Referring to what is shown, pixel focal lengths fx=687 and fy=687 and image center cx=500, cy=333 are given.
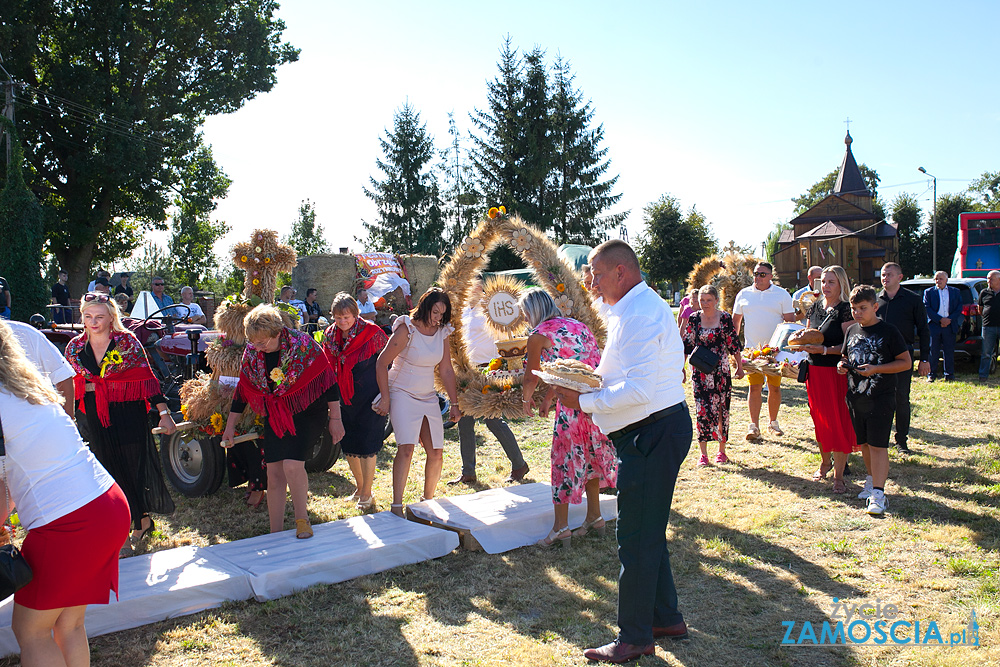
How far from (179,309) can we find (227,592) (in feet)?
19.2

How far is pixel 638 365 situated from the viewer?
3.02 m

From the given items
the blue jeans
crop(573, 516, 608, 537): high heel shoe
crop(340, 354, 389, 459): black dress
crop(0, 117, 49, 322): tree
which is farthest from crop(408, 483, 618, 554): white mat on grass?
crop(0, 117, 49, 322): tree

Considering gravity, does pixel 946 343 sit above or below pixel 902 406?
above

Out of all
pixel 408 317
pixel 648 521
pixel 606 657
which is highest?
pixel 408 317

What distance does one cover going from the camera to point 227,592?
4.05 m

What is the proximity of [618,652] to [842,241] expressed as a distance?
51.1 m

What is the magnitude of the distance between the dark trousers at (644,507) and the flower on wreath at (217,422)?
3773 mm

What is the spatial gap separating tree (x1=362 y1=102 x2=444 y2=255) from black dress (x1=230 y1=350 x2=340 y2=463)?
3211cm

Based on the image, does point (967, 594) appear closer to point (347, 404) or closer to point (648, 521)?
point (648, 521)

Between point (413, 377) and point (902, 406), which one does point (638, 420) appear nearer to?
point (413, 377)

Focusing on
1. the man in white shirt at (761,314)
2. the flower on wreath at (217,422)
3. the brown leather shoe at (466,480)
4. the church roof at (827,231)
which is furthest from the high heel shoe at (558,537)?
the church roof at (827,231)

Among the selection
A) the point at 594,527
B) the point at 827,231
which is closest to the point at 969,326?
the point at 594,527

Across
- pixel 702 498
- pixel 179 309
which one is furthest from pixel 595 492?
pixel 179 309

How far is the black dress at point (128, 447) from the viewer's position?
4.78 meters
